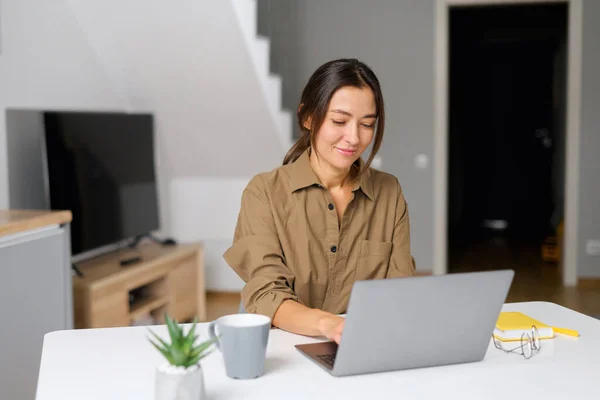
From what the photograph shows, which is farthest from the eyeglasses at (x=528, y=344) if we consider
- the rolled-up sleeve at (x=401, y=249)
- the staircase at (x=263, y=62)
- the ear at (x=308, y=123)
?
the staircase at (x=263, y=62)

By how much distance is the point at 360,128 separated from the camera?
1.66 m

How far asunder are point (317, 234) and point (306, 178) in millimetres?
140

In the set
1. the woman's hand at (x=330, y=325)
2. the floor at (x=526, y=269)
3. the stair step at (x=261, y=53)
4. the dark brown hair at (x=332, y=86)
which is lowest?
the floor at (x=526, y=269)

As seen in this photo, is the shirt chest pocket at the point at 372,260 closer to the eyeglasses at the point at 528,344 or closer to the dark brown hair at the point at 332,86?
the dark brown hair at the point at 332,86

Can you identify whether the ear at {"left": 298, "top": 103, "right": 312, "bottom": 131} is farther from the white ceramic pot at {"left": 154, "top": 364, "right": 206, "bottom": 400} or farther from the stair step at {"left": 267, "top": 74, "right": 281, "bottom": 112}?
the stair step at {"left": 267, "top": 74, "right": 281, "bottom": 112}

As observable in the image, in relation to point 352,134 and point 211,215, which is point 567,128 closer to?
point 211,215

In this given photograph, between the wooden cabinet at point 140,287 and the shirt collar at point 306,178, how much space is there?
1650 millimetres

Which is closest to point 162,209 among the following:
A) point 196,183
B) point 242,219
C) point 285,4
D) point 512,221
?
point 196,183

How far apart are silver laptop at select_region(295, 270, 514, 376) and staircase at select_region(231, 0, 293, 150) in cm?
260

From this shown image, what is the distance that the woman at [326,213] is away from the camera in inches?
64.7

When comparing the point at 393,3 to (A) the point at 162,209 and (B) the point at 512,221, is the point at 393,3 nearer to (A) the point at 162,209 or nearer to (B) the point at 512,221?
(A) the point at 162,209

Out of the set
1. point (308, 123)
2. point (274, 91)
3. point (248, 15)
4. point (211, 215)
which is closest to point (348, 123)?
point (308, 123)

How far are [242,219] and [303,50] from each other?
11.9 feet

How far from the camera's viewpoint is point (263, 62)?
3781mm
